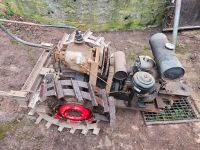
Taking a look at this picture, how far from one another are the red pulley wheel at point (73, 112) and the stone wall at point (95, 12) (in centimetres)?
349

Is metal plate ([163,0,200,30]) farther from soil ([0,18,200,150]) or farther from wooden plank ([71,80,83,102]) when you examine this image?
wooden plank ([71,80,83,102])

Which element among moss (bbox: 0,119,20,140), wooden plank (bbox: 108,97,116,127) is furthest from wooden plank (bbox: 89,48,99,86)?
moss (bbox: 0,119,20,140)

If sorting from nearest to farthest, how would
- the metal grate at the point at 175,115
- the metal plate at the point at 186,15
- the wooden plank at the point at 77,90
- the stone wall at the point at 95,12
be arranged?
the wooden plank at the point at 77,90 → the metal grate at the point at 175,115 → the stone wall at the point at 95,12 → the metal plate at the point at 186,15

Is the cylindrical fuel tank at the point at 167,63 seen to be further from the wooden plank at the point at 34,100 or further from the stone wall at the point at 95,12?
the stone wall at the point at 95,12

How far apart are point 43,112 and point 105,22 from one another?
3785 mm

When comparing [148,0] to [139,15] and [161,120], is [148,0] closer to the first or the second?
[139,15]

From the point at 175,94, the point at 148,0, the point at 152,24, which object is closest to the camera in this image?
the point at 175,94

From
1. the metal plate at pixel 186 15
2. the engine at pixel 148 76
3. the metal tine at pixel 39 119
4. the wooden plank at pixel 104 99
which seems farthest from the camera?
the metal plate at pixel 186 15

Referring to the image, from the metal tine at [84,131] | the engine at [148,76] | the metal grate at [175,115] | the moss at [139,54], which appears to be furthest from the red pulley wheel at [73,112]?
the moss at [139,54]

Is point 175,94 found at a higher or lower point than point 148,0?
lower

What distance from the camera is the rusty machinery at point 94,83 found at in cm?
464

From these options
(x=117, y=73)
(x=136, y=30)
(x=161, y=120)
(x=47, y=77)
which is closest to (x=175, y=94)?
(x=161, y=120)

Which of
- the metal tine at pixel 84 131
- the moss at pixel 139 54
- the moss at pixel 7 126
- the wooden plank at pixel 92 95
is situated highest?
the wooden plank at pixel 92 95

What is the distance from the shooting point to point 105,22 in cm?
781
